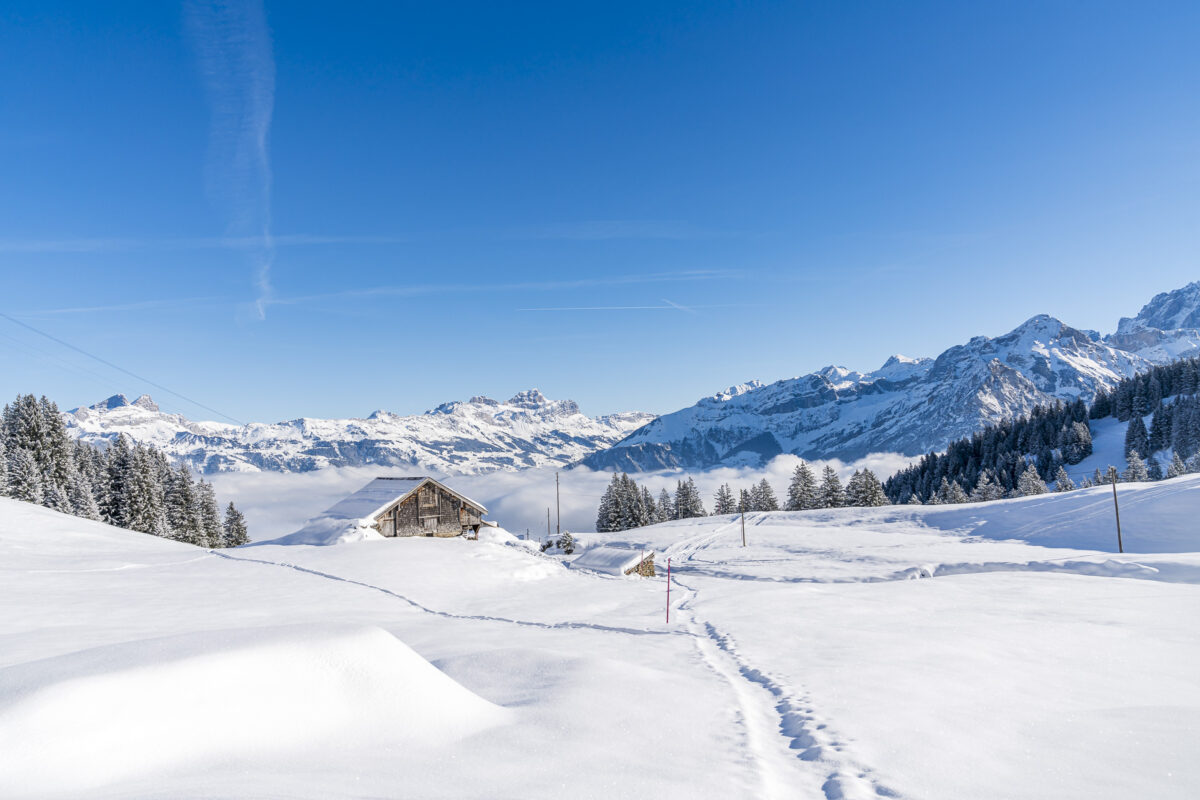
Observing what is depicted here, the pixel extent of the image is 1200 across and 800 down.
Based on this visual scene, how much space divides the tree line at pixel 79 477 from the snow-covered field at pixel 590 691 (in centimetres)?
3355

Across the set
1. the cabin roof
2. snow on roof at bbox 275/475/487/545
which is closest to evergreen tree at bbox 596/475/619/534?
snow on roof at bbox 275/475/487/545

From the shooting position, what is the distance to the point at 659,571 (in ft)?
152

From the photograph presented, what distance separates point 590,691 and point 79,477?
2398 inches

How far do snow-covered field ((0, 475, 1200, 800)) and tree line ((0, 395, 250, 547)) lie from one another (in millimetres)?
33546

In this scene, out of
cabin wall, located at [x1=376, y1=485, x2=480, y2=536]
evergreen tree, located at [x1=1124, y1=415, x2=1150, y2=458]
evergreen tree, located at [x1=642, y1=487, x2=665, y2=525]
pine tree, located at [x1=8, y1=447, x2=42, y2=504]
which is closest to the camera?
cabin wall, located at [x1=376, y1=485, x2=480, y2=536]

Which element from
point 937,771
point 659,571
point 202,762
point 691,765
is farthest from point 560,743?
point 659,571

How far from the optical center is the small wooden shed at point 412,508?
37.1m

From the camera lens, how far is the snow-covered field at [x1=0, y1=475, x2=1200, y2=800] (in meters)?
5.24

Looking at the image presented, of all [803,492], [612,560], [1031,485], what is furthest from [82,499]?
[1031,485]

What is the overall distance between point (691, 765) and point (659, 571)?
41.4 meters

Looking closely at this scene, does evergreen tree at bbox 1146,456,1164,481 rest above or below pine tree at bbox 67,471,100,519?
below

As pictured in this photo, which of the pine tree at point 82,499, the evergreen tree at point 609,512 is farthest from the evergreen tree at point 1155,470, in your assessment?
the pine tree at point 82,499

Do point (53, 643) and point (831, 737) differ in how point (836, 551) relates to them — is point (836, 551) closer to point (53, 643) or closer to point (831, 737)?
point (831, 737)

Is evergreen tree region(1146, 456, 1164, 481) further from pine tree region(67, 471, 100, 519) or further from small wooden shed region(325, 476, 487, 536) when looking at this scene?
pine tree region(67, 471, 100, 519)
